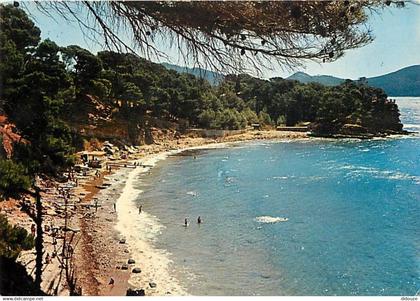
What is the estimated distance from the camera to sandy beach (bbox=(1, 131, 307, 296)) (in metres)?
4.11

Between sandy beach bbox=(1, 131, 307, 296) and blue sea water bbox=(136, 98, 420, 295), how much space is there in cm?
28

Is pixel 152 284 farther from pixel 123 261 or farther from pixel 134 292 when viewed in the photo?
pixel 123 261

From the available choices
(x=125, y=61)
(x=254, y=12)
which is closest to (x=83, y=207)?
(x=125, y=61)

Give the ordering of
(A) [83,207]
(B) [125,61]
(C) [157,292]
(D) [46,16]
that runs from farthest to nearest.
→ (A) [83,207] → (C) [157,292] → (B) [125,61] → (D) [46,16]

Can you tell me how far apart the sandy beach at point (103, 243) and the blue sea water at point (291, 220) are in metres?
0.28

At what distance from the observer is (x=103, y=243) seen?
5.93m

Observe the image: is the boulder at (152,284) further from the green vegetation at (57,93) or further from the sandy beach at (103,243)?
the green vegetation at (57,93)

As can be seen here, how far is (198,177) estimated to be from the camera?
11.5m

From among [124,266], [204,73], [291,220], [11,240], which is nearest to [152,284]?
[124,266]

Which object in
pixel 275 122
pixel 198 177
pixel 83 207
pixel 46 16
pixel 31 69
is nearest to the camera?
pixel 46 16

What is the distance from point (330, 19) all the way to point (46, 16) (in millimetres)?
1123

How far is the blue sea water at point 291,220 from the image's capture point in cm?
537

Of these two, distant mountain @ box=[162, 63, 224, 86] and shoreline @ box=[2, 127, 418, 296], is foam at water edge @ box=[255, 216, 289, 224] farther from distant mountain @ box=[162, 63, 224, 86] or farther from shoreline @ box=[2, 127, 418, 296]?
distant mountain @ box=[162, 63, 224, 86]

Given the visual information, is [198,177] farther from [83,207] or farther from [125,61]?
[125,61]
